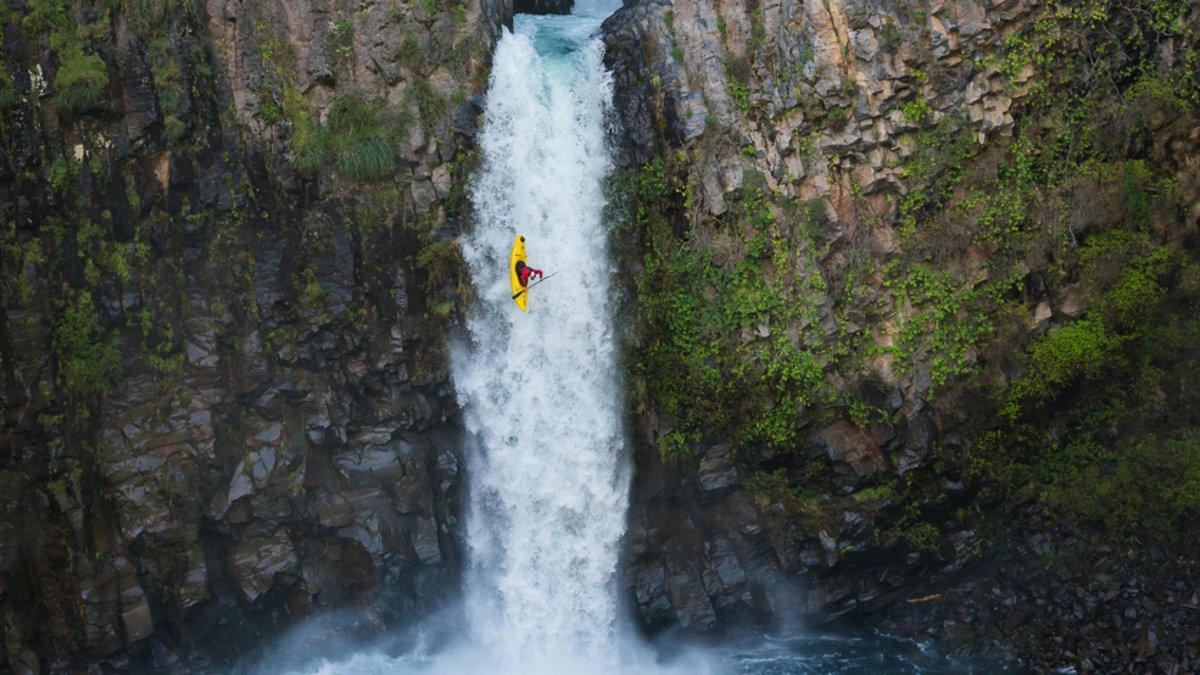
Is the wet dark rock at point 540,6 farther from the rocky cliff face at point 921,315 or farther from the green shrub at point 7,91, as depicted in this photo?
the green shrub at point 7,91

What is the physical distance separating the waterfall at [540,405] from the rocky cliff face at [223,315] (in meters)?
0.51

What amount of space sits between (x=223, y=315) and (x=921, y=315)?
454 inches

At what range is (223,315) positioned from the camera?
14.6 m

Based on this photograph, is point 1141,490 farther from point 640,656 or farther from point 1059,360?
point 640,656

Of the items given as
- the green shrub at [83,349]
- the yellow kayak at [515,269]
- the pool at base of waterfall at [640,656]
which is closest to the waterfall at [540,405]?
the yellow kayak at [515,269]

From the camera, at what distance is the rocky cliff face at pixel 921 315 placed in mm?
14945

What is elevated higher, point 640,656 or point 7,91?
point 7,91

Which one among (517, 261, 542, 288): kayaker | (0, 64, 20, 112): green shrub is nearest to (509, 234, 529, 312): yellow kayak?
(517, 261, 542, 288): kayaker

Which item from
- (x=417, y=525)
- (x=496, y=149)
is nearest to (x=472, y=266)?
(x=496, y=149)

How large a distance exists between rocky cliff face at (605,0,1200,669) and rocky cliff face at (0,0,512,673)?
4210 mm

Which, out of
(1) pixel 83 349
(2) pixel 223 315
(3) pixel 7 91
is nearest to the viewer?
(3) pixel 7 91

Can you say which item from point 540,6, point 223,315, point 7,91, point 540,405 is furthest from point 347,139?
point 540,6

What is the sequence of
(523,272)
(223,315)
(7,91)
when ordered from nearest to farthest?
1. (7,91)
2. (223,315)
3. (523,272)

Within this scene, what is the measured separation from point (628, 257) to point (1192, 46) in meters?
10.0
